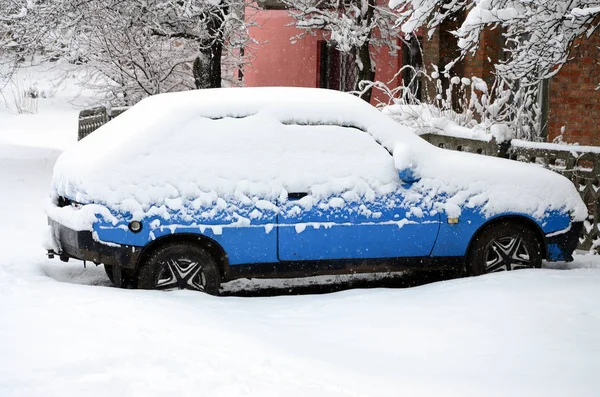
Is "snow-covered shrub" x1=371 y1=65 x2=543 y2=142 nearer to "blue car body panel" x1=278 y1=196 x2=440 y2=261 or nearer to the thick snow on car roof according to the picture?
"blue car body panel" x1=278 y1=196 x2=440 y2=261

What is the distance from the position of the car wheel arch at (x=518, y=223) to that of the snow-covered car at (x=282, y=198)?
2 cm

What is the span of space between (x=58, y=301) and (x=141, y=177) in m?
1.20

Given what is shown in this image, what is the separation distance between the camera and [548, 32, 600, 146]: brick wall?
12570 millimetres

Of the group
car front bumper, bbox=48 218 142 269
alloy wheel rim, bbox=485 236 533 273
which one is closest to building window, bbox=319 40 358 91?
alloy wheel rim, bbox=485 236 533 273

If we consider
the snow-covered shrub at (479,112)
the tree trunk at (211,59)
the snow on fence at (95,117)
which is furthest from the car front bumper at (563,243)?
the tree trunk at (211,59)

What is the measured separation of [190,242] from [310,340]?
1.78 m

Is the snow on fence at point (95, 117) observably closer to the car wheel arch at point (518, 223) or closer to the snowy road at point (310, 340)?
the snowy road at point (310, 340)

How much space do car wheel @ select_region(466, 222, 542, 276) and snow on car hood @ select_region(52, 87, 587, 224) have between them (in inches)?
8.5

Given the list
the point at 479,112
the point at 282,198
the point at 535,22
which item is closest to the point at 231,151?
the point at 282,198

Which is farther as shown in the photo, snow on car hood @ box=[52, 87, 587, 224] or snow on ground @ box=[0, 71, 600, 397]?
snow on car hood @ box=[52, 87, 587, 224]

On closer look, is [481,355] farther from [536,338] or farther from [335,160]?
[335,160]

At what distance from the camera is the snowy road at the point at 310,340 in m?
5.15

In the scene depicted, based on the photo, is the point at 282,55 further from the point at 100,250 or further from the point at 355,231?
the point at 100,250

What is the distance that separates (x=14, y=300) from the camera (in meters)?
6.85
